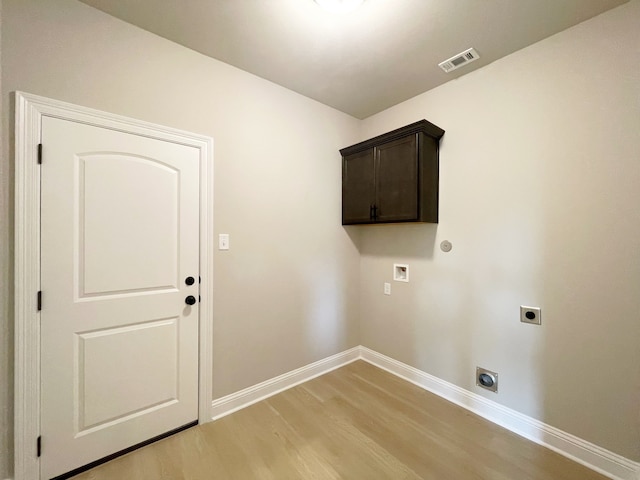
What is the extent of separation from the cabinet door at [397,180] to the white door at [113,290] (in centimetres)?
155

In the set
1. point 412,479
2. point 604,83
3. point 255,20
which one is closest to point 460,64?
point 604,83

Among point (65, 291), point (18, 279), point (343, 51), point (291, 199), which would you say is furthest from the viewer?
point (291, 199)

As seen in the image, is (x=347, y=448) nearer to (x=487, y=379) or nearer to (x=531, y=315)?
(x=487, y=379)

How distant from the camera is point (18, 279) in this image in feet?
4.28

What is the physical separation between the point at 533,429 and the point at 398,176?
6.79 ft

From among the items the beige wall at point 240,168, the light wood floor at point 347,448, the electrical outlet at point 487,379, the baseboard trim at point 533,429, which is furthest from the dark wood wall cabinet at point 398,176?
the light wood floor at point 347,448

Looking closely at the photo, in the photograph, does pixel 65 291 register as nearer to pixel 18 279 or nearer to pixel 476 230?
pixel 18 279

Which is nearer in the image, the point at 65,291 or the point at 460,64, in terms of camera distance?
the point at 65,291

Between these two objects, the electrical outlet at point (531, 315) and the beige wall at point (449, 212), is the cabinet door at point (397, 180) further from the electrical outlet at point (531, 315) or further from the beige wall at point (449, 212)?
the electrical outlet at point (531, 315)

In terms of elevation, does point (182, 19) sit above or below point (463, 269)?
above

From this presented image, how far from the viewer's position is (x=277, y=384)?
2.27 meters

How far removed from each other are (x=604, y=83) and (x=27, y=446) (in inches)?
151

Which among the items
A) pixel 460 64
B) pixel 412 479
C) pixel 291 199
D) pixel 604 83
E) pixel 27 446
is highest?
pixel 460 64

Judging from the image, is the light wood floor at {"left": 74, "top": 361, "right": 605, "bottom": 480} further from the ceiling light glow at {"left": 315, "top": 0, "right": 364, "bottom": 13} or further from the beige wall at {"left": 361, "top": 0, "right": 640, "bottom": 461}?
the ceiling light glow at {"left": 315, "top": 0, "right": 364, "bottom": 13}
